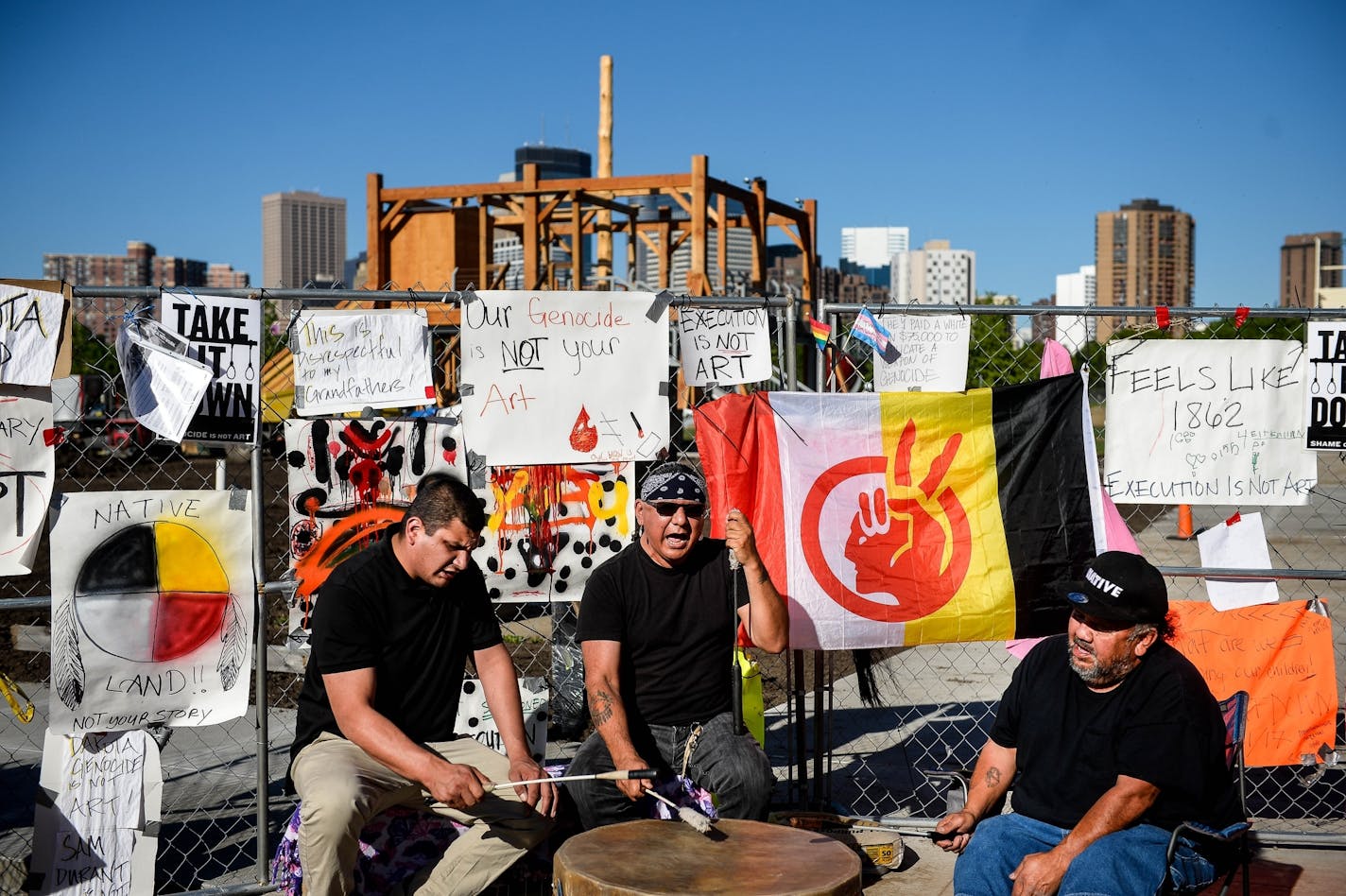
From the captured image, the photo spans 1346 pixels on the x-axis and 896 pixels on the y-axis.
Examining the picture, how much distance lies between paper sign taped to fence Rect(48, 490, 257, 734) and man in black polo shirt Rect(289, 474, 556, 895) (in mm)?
511

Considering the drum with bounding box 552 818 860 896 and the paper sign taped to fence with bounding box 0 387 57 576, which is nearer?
the drum with bounding box 552 818 860 896

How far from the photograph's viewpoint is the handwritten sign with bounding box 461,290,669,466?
484 centimetres

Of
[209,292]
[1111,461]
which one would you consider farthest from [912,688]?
[209,292]

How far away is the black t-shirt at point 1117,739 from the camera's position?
3.51m

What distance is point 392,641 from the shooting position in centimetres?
423

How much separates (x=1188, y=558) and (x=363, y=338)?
36.2ft

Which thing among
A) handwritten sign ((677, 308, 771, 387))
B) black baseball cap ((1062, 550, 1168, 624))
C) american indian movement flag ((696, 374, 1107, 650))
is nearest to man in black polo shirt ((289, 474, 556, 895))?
american indian movement flag ((696, 374, 1107, 650))

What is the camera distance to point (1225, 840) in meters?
3.41

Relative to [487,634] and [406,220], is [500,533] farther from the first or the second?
[406,220]

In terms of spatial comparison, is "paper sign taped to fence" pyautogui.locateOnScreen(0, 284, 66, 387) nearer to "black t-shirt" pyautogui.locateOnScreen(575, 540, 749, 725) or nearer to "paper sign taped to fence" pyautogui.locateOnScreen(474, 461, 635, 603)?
"paper sign taped to fence" pyautogui.locateOnScreen(474, 461, 635, 603)

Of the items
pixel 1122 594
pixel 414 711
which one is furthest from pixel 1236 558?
pixel 414 711

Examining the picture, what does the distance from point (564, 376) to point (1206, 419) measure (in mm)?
2645

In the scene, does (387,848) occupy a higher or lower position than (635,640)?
lower

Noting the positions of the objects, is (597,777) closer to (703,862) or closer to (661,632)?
(661,632)
